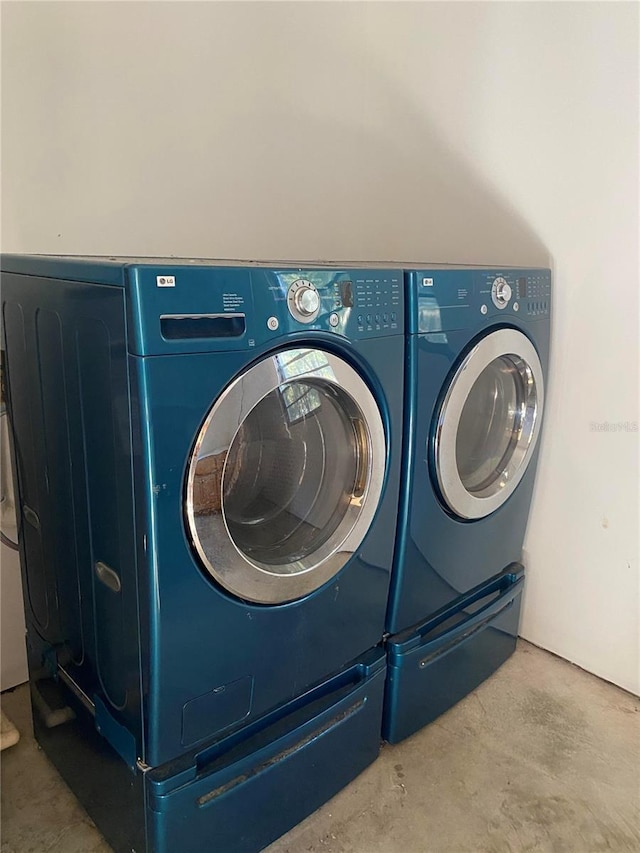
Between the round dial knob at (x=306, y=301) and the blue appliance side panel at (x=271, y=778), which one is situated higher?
the round dial knob at (x=306, y=301)

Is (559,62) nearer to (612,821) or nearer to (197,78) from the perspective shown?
(197,78)

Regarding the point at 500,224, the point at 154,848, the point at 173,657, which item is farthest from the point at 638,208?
the point at 154,848

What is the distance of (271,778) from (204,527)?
579 millimetres

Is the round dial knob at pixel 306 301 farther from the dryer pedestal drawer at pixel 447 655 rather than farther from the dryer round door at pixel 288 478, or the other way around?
the dryer pedestal drawer at pixel 447 655

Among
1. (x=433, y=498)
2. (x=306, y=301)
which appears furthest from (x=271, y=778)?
(x=306, y=301)

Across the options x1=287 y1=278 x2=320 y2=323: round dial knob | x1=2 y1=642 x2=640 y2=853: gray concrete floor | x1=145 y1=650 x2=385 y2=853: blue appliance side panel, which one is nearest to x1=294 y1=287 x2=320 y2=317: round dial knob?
x1=287 y1=278 x2=320 y2=323: round dial knob

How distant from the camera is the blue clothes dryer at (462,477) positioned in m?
1.48

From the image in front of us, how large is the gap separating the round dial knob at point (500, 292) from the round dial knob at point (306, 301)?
59 centimetres

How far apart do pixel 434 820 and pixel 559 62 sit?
6.15ft

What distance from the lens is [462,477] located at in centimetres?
173

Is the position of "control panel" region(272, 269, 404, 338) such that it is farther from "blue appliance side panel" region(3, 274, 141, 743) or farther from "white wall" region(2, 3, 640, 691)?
"white wall" region(2, 3, 640, 691)

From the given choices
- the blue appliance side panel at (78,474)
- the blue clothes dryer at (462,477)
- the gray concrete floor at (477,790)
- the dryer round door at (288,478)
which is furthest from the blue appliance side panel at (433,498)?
the blue appliance side panel at (78,474)

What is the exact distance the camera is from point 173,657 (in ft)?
3.79

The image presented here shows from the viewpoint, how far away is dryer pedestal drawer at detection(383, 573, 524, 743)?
1621 millimetres
